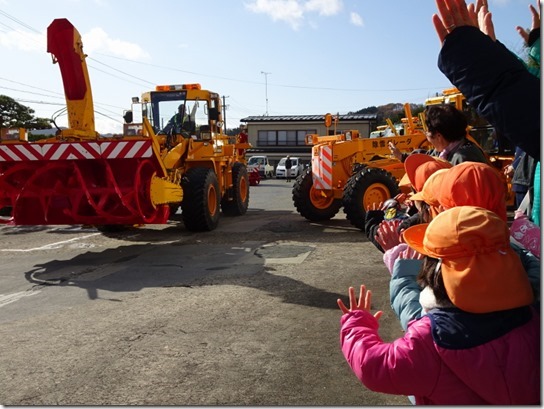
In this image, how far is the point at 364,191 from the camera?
33.6 ft

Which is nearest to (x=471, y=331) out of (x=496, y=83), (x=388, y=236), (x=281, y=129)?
(x=496, y=83)

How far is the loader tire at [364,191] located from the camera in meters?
10.1

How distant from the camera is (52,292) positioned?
6.37m

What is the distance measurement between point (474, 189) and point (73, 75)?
27.3 ft

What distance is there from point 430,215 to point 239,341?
220 centimetres

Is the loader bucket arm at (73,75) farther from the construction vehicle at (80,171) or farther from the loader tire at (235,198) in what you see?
the loader tire at (235,198)

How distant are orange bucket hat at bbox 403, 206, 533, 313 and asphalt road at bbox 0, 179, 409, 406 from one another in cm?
173

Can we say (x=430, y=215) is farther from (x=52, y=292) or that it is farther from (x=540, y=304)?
(x=52, y=292)

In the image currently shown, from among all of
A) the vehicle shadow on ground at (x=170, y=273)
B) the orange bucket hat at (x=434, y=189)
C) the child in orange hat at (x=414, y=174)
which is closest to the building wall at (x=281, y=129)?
the vehicle shadow on ground at (x=170, y=273)

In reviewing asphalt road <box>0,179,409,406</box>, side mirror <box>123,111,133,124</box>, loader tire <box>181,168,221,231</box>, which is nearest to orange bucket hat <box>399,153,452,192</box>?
asphalt road <box>0,179,409,406</box>

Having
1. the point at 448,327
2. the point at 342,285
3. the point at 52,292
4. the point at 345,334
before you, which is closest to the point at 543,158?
the point at 448,327

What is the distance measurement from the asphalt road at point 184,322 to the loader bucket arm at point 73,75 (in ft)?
6.55

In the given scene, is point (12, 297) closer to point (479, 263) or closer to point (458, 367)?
point (458, 367)

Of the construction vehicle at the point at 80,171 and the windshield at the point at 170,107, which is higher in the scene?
the windshield at the point at 170,107
